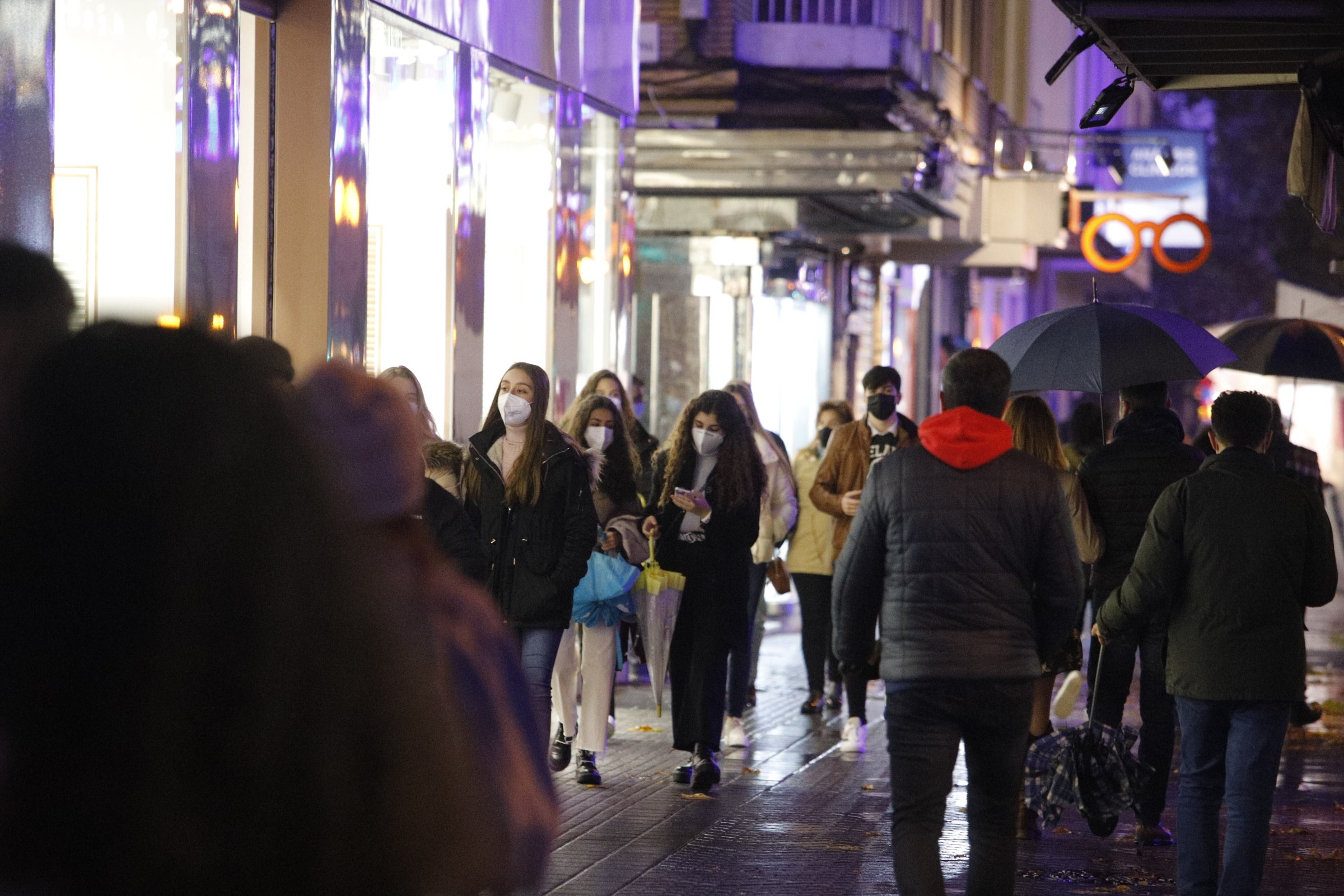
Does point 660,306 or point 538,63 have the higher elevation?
point 538,63

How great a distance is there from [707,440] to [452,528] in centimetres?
268

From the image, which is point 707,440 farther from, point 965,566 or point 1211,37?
point 965,566

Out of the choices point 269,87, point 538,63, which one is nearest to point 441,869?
point 269,87

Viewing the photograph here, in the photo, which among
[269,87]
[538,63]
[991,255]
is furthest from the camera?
[991,255]

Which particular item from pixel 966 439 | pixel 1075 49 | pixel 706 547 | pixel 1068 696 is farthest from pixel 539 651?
pixel 1075 49

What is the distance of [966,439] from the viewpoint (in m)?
5.91

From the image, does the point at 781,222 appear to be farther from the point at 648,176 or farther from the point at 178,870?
the point at 178,870

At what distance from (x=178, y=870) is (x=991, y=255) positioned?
88.0 feet

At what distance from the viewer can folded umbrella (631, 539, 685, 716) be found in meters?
9.53

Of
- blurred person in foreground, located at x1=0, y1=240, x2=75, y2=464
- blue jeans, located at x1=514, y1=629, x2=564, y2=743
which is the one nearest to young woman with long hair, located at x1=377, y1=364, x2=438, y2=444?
blue jeans, located at x1=514, y1=629, x2=564, y2=743

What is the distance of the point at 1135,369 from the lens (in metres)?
8.31

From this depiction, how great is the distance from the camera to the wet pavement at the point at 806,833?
745cm

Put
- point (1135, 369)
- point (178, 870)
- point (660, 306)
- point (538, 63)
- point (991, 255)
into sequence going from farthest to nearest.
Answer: point (991, 255), point (660, 306), point (538, 63), point (1135, 369), point (178, 870)

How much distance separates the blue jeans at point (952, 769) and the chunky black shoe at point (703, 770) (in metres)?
3.51
